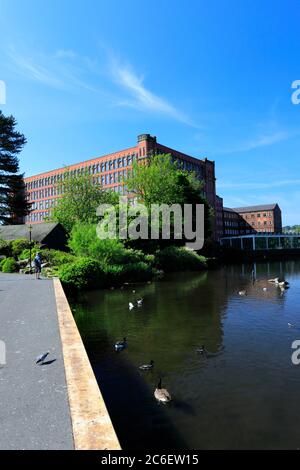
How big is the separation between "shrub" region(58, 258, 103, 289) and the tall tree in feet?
112

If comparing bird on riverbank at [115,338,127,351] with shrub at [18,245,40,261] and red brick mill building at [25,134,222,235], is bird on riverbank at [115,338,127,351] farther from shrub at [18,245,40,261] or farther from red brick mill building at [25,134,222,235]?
red brick mill building at [25,134,222,235]

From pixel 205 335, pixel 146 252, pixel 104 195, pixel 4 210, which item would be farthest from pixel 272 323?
pixel 4 210

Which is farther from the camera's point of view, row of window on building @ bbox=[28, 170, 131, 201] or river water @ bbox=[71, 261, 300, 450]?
row of window on building @ bbox=[28, 170, 131, 201]

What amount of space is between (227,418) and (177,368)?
3.00 m

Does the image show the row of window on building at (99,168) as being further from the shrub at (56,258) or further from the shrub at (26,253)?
the shrub at (56,258)

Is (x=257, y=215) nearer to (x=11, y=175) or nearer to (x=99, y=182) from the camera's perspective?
(x=99, y=182)

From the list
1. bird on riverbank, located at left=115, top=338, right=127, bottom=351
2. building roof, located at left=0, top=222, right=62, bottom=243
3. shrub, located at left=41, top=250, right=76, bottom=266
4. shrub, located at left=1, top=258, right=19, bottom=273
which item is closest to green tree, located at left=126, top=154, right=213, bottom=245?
building roof, located at left=0, top=222, right=62, bottom=243

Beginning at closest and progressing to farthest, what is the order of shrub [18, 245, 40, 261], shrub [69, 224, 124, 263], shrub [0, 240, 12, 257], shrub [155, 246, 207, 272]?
shrub [69, 224, 124, 263]
shrub [18, 245, 40, 261]
shrub [0, 240, 12, 257]
shrub [155, 246, 207, 272]

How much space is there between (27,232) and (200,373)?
36360 mm

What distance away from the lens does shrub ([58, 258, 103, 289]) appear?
2380 centimetres

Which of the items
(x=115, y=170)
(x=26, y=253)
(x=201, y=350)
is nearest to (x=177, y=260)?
(x=26, y=253)

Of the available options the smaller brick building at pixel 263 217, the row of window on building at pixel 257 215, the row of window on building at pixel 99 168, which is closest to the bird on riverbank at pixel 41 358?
the row of window on building at pixel 99 168

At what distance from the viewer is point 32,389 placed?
5.98 metres

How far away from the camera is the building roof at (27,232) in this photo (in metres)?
39.5
